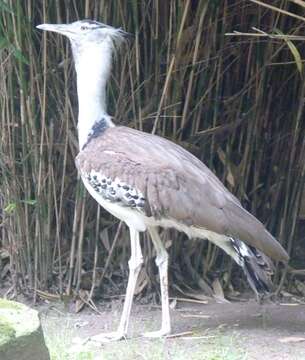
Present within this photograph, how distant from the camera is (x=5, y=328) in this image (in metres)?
2.91

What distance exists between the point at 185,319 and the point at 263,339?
597mm

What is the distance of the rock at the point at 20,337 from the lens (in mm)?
2875

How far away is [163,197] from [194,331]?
0.73 metres

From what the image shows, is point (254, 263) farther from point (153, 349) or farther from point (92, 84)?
point (92, 84)

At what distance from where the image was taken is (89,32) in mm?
4480

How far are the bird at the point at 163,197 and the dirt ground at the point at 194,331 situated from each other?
0.17 meters

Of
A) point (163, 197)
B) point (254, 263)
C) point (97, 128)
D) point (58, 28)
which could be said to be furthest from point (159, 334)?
point (58, 28)

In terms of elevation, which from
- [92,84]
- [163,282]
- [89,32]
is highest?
[89,32]

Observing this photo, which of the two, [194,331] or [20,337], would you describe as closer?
[20,337]

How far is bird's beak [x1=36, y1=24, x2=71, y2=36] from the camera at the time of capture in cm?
436

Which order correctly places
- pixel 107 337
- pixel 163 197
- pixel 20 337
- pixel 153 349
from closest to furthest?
1. pixel 20 337
2. pixel 153 349
3. pixel 163 197
4. pixel 107 337

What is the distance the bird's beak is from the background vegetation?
0.21 metres

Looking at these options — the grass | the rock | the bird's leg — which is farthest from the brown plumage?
the rock

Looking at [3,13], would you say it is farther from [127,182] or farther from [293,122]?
[293,122]
